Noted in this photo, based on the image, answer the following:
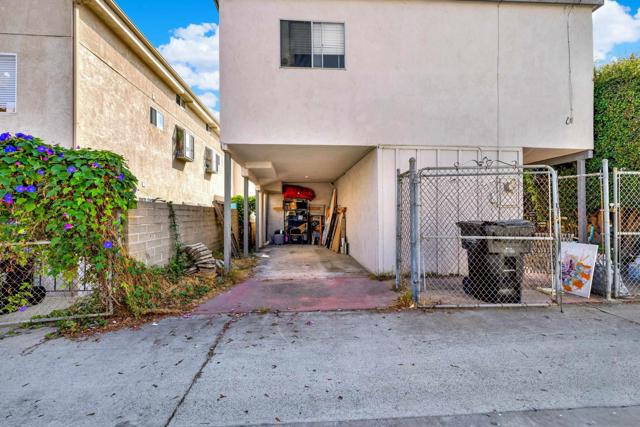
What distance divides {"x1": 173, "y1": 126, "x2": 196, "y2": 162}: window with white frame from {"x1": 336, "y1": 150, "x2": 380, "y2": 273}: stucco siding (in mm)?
6604

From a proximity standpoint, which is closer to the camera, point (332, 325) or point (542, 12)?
point (332, 325)

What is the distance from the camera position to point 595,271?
497 centimetres

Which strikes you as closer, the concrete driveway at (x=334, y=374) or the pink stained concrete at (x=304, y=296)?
the concrete driveway at (x=334, y=374)

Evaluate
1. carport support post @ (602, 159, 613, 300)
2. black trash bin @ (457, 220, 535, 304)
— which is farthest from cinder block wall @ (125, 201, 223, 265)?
carport support post @ (602, 159, 613, 300)

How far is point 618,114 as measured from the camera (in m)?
6.36

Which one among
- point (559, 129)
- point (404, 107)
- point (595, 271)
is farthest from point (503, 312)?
point (559, 129)

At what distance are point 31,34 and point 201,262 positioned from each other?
555 cm

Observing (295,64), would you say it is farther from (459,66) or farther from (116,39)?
(116,39)

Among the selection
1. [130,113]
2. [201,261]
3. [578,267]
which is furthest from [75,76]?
[578,267]

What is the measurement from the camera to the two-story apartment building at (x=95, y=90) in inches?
221

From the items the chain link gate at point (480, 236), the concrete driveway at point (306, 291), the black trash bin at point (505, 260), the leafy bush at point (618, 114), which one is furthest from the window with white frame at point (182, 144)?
the leafy bush at point (618, 114)

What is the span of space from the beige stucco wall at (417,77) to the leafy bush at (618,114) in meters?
0.38

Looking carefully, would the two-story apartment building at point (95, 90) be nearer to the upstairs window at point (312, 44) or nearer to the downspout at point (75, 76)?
the downspout at point (75, 76)

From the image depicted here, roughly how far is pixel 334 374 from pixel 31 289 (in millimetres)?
4651
